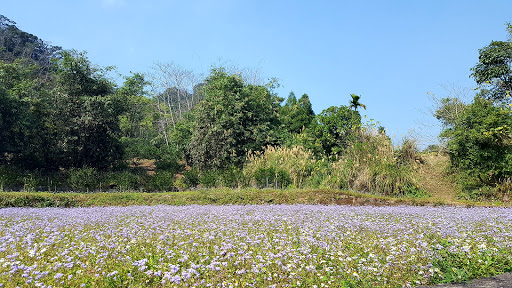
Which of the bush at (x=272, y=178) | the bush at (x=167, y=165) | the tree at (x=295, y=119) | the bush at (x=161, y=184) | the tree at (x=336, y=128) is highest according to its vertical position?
the tree at (x=295, y=119)

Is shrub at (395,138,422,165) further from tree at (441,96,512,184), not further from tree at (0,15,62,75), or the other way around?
tree at (0,15,62,75)

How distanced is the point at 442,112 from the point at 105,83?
20.3 metres

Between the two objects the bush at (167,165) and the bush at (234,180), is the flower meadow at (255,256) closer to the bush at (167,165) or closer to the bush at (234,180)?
the bush at (234,180)

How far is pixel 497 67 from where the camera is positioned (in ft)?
63.1

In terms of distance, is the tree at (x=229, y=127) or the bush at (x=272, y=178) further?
the tree at (x=229, y=127)

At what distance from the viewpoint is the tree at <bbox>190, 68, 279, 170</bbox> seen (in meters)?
18.3

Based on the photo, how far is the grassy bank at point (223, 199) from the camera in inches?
430

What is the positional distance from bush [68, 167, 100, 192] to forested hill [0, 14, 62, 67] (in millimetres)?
42363

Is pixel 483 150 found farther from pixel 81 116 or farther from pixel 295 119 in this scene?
pixel 81 116

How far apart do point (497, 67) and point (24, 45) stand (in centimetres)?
6567

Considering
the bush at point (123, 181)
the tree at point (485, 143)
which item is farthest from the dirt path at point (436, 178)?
the bush at point (123, 181)

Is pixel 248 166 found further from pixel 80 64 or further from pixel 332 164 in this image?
pixel 80 64

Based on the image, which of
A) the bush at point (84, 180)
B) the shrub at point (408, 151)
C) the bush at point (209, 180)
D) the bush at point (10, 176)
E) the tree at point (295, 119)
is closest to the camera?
the bush at point (209, 180)

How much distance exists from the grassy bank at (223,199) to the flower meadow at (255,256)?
466 cm
